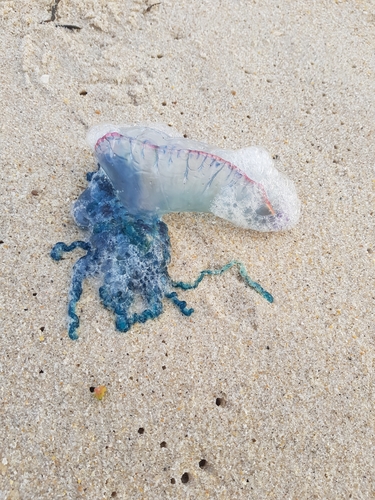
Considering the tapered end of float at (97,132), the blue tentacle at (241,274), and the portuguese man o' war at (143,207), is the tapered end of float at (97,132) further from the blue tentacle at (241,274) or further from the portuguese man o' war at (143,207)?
the blue tentacle at (241,274)

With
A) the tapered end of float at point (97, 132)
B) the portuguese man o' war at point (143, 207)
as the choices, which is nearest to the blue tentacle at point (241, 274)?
the portuguese man o' war at point (143, 207)

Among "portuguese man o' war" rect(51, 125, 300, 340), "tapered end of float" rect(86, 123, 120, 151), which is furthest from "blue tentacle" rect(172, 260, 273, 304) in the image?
"tapered end of float" rect(86, 123, 120, 151)

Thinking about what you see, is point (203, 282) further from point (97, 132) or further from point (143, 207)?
point (97, 132)

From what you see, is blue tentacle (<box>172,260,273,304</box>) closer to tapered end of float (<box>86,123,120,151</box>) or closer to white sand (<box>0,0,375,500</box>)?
white sand (<box>0,0,375,500</box>)

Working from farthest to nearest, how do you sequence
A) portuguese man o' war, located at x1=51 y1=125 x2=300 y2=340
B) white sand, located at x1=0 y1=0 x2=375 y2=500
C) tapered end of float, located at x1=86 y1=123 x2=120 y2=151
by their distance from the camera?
tapered end of float, located at x1=86 y1=123 x2=120 y2=151 < portuguese man o' war, located at x1=51 y1=125 x2=300 y2=340 < white sand, located at x1=0 y1=0 x2=375 y2=500

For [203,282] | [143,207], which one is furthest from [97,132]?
[203,282]

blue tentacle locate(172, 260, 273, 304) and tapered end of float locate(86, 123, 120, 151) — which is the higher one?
tapered end of float locate(86, 123, 120, 151)
